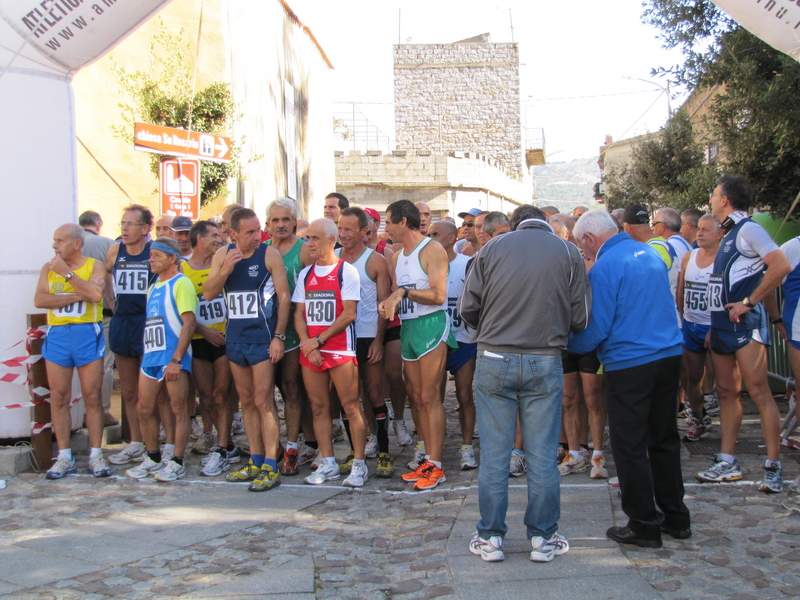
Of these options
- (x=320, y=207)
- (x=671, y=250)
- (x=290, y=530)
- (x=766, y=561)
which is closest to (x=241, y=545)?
(x=290, y=530)

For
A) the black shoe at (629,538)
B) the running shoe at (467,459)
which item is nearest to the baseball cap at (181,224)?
the running shoe at (467,459)

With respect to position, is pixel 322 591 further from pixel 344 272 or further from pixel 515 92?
pixel 515 92

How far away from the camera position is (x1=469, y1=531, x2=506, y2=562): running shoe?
3.98 metres

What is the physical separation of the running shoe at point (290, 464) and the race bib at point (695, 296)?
3567 millimetres

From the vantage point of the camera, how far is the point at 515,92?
153 ft

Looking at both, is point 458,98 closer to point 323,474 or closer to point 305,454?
point 305,454

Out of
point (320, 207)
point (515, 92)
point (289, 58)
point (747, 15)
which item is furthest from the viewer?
point (515, 92)

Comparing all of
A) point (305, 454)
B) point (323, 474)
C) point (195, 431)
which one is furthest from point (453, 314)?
point (195, 431)

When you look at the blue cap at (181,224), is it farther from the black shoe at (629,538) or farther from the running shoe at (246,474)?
the black shoe at (629,538)

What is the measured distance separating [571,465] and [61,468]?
4.10 m

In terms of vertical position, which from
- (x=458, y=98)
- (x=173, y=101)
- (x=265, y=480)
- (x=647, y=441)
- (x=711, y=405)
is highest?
(x=458, y=98)

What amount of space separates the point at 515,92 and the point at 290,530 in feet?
147

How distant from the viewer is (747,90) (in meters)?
7.67

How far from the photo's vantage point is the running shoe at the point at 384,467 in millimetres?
5938
